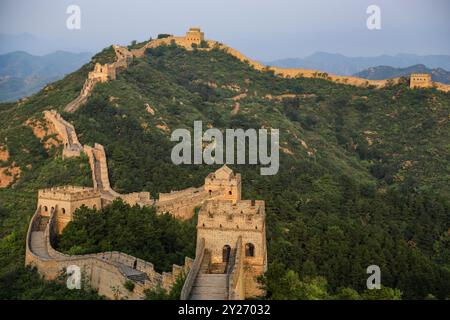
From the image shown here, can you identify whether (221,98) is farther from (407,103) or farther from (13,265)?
(13,265)

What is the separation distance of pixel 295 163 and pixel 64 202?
29885mm

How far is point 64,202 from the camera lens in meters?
25.0

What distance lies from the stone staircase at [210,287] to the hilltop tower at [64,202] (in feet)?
33.0

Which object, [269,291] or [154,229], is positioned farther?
Result: [154,229]

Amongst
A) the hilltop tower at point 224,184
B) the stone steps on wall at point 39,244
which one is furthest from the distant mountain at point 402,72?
the stone steps on wall at point 39,244

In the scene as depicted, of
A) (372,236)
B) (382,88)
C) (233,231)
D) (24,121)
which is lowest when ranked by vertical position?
(372,236)

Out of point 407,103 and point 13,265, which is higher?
point 407,103

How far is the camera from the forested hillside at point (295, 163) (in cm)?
2939

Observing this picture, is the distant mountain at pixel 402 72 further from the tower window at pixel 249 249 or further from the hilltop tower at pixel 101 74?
the tower window at pixel 249 249

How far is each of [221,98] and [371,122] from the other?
1908 cm

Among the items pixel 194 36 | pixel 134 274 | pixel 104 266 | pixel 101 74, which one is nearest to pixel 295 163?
pixel 101 74

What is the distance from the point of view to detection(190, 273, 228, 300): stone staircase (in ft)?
49.0
